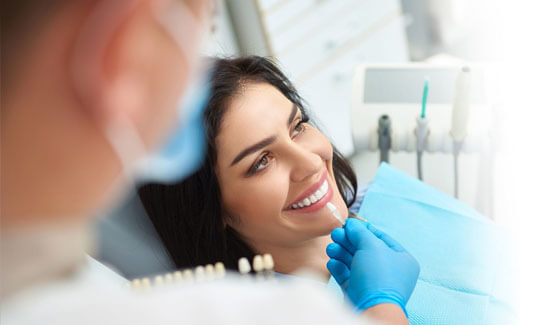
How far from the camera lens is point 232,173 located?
1.17 m

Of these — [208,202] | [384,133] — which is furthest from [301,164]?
[384,133]

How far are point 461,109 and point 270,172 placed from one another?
601 mm

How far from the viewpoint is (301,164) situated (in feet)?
3.90

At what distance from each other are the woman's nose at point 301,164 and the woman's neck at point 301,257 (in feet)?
0.69

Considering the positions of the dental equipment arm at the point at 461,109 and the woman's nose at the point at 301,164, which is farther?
the dental equipment arm at the point at 461,109

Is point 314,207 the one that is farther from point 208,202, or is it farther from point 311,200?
point 208,202

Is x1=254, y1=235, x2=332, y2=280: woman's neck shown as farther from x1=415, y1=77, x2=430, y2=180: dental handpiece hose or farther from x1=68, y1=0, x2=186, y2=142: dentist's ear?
x1=68, y1=0, x2=186, y2=142: dentist's ear

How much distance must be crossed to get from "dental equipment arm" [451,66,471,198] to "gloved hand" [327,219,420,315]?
0.46 metres

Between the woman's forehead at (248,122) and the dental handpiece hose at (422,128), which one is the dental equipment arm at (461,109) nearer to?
the dental handpiece hose at (422,128)

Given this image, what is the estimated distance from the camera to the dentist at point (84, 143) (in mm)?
361

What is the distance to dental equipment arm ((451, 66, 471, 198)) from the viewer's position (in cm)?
138

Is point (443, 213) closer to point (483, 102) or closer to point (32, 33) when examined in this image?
point (483, 102)

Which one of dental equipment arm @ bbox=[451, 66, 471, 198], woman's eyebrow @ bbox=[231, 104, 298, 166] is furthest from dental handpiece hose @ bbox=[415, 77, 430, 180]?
woman's eyebrow @ bbox=[231, 104, 298, 166]

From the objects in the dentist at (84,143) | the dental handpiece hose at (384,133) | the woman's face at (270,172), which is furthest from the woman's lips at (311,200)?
the dentist at (84,143)
